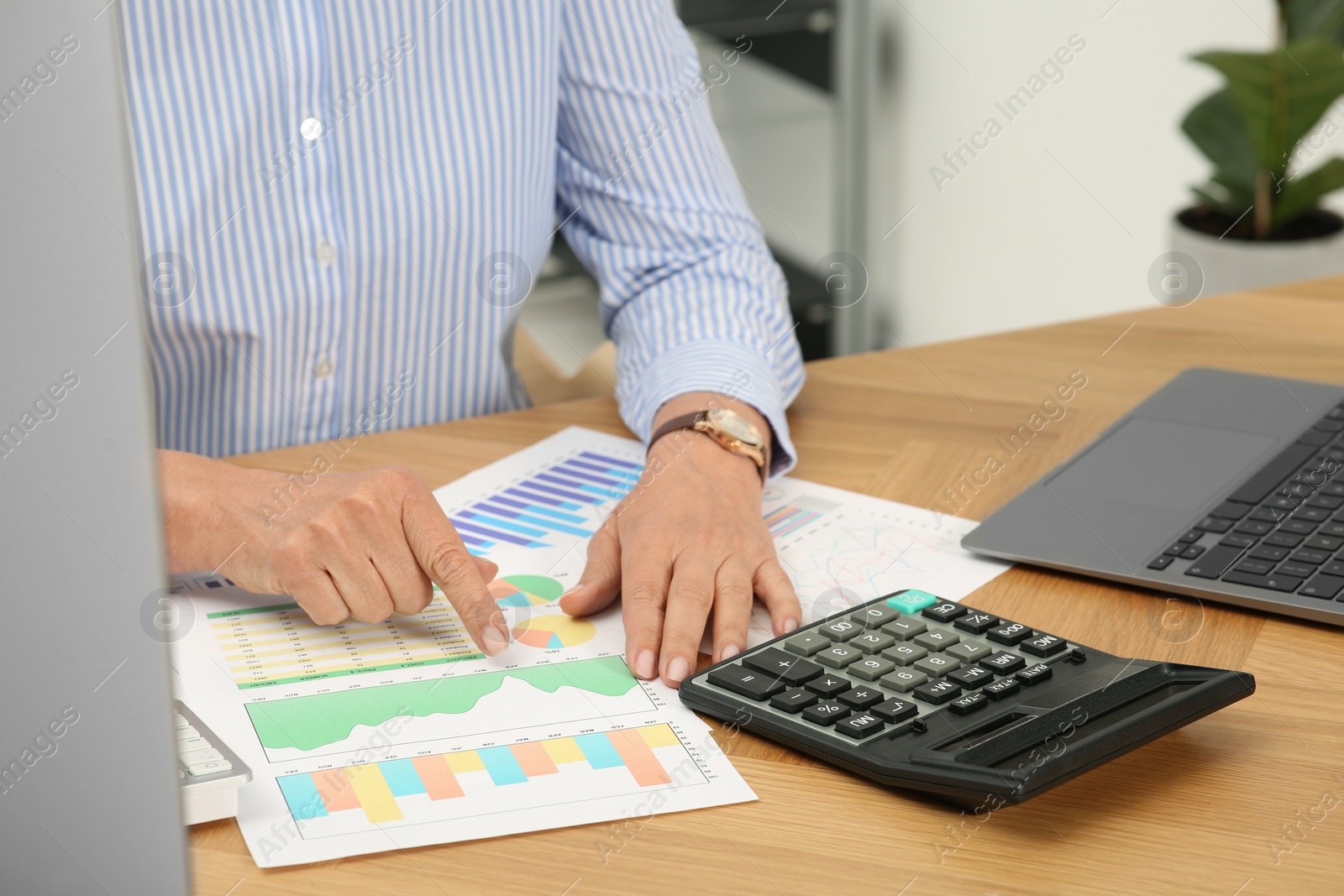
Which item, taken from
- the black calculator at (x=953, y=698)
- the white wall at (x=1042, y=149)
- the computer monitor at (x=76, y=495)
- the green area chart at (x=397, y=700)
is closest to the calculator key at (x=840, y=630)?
the black calculator at (x=953, y=698)

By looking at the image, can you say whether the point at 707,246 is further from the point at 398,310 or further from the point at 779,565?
the point at 779,565

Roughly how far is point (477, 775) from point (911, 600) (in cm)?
27

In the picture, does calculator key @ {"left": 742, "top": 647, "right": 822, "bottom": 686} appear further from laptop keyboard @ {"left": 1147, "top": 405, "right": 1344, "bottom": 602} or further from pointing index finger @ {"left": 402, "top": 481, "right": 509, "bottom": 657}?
laptop keyboard @ {"left": 1147, "top": 405, "right": 1344, "bottom": 602}

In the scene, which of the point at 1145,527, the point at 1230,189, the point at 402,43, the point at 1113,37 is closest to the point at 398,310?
the point at 402,43

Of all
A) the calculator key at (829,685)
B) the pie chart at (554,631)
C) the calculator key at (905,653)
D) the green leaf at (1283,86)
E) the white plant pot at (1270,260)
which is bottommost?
the white plant pot at (1270,260)

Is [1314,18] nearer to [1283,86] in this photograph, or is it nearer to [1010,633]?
[1283,86]

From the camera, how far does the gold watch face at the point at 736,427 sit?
3.18 ft

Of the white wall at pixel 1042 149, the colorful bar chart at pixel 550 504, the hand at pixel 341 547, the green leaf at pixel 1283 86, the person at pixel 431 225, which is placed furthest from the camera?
the white wall at pixel 1042 149

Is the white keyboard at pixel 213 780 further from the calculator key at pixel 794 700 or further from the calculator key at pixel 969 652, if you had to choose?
the calculator key at pixel 969 652

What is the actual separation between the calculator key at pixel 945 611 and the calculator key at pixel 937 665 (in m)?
0.05

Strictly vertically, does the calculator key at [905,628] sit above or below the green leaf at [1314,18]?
below

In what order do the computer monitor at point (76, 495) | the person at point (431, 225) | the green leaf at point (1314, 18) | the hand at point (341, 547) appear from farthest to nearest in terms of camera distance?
the green leaf at point (1314, 18)
the person at point (431, 225)
the hand at point (341, 547)
the computer monitor at point (76, 495)

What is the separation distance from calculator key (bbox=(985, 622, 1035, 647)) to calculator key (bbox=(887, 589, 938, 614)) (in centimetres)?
5

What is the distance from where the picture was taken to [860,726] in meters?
0.63
